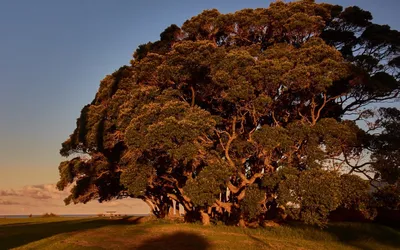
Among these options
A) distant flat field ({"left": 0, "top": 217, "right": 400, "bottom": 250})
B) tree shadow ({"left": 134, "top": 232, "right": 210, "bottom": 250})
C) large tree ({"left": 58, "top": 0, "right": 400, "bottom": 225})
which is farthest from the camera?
large tree ({"left": 58, "top": 0, "right": 400, "bottom": 225})

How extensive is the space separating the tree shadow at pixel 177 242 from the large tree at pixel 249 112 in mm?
2288

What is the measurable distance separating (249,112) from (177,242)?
11.8 metres

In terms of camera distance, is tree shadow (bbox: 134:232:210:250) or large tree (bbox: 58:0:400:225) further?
large tree (bbox: 58:0:400:225)

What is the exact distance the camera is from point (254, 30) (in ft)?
110

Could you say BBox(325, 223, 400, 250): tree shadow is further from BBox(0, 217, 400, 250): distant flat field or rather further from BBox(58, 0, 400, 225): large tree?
BBox(58, 0, 400, 225): large tree

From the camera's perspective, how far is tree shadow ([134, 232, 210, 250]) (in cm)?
2005

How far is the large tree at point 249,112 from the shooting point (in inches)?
968

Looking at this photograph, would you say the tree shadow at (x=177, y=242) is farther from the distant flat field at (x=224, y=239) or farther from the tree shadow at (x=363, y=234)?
the tree shadow at (x=363, y=234)

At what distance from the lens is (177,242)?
21.5m

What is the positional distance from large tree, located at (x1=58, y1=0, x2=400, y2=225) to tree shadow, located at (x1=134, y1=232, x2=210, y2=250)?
7.51 feet

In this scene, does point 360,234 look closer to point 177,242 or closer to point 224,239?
point 224,239

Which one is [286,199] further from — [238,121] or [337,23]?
[337,23]

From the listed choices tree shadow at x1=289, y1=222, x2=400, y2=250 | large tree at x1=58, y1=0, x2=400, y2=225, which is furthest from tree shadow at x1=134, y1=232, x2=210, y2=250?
tree shadow at x1=289, y1=222, x2=400, y2=250

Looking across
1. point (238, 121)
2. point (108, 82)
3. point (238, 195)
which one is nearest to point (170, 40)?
point (108, 82)
